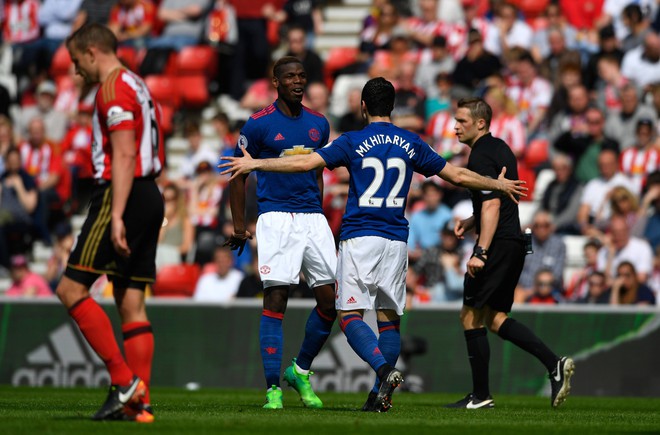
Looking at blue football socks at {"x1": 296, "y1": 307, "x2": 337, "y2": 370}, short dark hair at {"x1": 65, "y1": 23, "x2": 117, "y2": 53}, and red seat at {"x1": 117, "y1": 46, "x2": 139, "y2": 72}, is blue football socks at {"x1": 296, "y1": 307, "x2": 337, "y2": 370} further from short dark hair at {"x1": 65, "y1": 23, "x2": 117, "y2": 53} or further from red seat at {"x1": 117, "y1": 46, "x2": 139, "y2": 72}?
red seat at {"x1": 117, "y1": 46, "x2": 139, "y2": 72}

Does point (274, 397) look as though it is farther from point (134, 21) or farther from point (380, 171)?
point (134, 21)

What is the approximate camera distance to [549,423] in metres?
8.79

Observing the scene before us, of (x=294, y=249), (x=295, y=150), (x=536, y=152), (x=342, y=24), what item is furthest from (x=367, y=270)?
(x=342, y=24)

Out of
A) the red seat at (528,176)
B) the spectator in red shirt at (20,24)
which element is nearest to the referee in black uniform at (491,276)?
the red seat at (528,176)

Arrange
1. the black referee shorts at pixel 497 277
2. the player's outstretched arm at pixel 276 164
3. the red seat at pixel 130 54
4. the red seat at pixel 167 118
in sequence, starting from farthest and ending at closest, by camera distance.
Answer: the red seat at pixel 130 54, the red seat at pixel 167 118, the black referee shorts at pixel 497 277, the player's outstretched arm at pixel 276 164

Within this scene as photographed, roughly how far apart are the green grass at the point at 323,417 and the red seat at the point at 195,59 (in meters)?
9.88

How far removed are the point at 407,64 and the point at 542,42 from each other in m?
2.44

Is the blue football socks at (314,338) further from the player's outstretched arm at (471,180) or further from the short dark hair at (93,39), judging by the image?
the short dark hair at (93,39)

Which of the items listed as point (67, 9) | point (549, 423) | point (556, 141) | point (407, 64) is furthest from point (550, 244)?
point (67, 9)

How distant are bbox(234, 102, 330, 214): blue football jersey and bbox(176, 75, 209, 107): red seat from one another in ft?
38.0

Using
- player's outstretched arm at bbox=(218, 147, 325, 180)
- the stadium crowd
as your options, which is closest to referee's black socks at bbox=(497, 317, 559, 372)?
player's outstretched arm at bbox=(218, 147, 325, 180)

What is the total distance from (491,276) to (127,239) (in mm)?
3543

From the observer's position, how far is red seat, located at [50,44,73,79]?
23.3m

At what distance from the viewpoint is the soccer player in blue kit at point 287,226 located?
10172 mm
